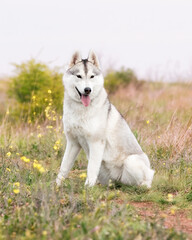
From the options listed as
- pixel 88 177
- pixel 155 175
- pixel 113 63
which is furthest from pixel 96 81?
pixel 113 63

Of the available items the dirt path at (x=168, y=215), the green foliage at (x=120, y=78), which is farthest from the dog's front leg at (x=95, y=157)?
the green foliage at (x=120, y=78)

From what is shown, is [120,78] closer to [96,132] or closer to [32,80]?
[32,80]

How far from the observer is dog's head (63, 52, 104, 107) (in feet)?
17.3

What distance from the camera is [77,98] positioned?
5.42m

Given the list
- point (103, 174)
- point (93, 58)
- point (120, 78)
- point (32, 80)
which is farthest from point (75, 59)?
point (120, 78)

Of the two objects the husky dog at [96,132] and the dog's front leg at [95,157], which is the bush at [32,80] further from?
the dog's front leg at [95,157]

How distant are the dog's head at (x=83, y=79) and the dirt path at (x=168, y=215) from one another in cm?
158

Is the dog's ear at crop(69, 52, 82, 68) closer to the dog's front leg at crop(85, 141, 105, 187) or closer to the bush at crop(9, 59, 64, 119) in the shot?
the dog's front leg at crop(85, 141, 105, 187)

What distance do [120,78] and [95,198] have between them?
52.0 ft

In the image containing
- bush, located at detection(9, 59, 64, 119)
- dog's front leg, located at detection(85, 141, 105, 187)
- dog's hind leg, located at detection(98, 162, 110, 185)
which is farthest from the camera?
bush, located at detection(9, 59, 64, 119)

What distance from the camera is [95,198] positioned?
4.89 m

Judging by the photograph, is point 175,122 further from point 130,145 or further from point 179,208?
point 179,208

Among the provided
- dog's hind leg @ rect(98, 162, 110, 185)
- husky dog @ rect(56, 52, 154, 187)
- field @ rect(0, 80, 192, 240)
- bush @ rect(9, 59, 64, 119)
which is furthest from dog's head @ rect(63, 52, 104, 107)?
bush @ rect(9, 59, 64, 119)

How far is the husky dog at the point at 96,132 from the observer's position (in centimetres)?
536
